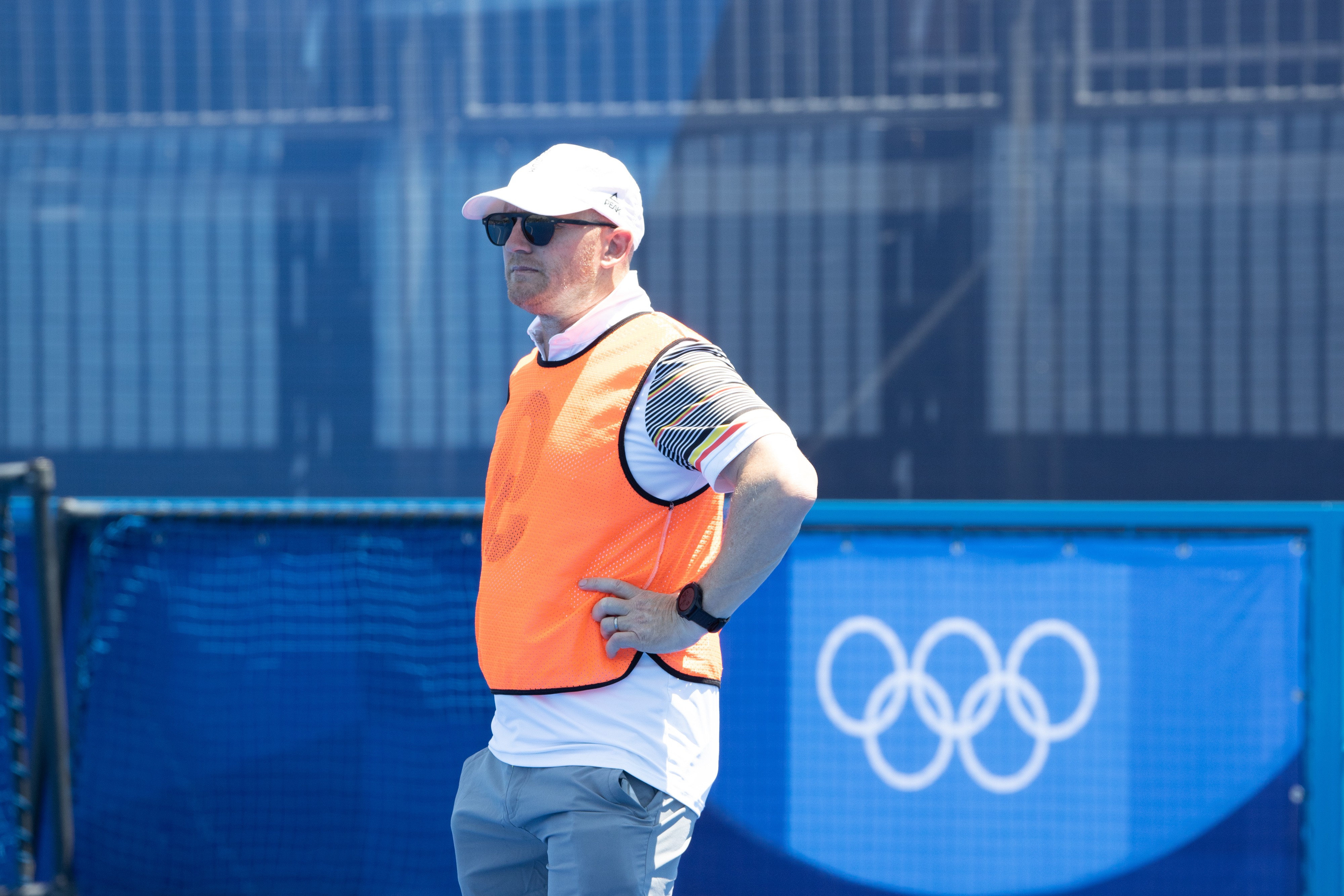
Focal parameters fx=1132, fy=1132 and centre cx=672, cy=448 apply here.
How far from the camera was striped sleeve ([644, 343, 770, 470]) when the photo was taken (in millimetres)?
1523

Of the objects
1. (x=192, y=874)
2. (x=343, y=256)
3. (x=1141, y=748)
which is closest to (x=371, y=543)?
(x=343, y=256)

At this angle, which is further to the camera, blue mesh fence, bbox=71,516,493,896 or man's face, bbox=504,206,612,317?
blue mesh fence, bbox=71,516,493,896

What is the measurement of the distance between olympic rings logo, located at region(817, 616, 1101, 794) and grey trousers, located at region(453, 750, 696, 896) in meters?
1.26

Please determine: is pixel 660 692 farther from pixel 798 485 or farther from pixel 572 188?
pixel 572 188

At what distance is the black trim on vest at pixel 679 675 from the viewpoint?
5.46ft

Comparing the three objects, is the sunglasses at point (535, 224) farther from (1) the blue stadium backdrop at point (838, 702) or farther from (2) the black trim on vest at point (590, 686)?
(1) the blue stadium backdrop at point (838, 702)

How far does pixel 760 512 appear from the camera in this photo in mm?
1513

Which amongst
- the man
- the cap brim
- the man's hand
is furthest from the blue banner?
the cap brim

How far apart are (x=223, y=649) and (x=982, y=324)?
2273mm

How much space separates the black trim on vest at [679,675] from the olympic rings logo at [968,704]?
1239mm

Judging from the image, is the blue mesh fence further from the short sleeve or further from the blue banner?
the short sleeve

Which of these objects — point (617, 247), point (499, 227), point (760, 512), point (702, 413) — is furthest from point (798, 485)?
point (499, 227)

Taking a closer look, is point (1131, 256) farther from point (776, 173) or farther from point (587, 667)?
point (587, 667)

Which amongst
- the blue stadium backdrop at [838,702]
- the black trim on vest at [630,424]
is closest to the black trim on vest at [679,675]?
the black trim on vest at [630,424]
